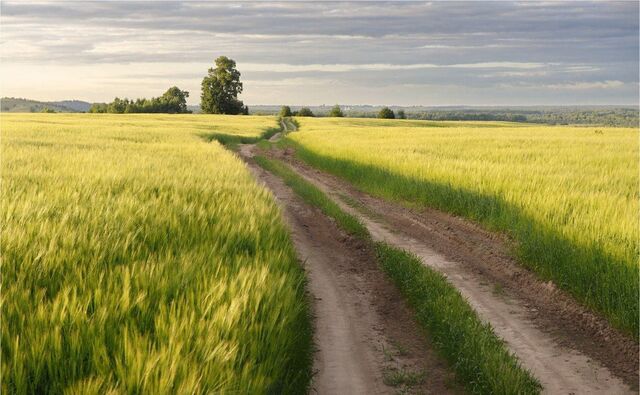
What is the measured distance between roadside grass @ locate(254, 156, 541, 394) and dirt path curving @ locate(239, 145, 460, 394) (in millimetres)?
140

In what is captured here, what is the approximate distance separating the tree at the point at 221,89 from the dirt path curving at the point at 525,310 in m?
89.2

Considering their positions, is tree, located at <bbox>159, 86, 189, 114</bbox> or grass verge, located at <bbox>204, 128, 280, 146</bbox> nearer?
grass verge, located at <bbox>204, 128, 280, 146</bbox>

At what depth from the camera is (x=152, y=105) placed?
10925 cm

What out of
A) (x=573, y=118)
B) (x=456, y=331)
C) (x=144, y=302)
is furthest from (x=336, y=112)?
(x=144, y=302)

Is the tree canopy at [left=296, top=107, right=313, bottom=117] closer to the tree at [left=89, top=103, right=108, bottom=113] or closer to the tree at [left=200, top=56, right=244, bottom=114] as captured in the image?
the tree at [left=200, top=56, right=244, bottom=114]

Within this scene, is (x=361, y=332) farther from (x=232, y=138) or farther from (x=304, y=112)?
(x=304, y=112)

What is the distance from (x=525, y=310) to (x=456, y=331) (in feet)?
5.97

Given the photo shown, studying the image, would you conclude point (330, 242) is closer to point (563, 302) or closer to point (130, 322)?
point (563, 302)

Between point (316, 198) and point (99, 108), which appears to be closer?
point (316, 198)

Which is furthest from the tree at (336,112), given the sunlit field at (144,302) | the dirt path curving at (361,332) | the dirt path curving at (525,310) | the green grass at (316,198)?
the sunlit field at (144,302)

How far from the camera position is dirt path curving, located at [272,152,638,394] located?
5770mm

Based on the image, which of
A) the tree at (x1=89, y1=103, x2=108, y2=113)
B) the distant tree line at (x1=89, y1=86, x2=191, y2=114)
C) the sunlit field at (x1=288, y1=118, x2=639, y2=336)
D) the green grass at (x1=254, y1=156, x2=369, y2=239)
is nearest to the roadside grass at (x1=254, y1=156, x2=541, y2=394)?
the green grass at (x1=254, y1=156, x2=369, y2=239)

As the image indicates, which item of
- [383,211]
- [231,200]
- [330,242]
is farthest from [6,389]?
[383,211]

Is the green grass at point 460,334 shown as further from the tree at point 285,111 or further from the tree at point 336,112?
the tree at point 336,112
